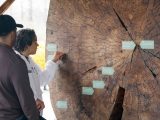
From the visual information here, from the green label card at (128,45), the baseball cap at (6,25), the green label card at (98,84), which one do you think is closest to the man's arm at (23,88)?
the baseball cap at (6,25)

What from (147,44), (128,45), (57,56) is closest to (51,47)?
(57,56)

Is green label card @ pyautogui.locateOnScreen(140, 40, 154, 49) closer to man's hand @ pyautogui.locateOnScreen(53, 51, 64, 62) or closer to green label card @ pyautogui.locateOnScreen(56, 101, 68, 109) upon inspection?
man's hand @ pyautogui.locateOnScreen(53, 51, 64, 62)

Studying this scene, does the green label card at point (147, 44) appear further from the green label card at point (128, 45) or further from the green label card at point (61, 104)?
the green label card at point (61, 104)

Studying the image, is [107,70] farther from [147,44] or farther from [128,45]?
[147,44]

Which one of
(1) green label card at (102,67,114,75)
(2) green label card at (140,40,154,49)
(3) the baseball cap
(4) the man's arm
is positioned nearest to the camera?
(4) the man's arm

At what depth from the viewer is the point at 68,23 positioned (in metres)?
3.46

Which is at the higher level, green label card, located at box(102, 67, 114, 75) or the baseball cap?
the baseball cap

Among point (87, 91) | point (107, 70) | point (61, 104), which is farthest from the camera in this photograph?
point (61, 104)

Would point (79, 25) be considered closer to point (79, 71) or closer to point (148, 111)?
point (79, 71)

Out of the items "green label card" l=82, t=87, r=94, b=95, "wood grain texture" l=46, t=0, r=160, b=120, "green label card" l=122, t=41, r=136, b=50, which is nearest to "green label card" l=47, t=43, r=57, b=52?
"wood grain texture" l=46, t=0, r=160, b=120

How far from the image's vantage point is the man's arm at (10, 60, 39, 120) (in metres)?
2.47

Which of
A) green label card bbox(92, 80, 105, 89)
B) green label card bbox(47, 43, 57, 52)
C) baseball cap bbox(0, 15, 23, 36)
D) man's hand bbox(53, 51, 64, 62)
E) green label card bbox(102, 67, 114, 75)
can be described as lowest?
green label card bbox(92, 80, 105, 89)

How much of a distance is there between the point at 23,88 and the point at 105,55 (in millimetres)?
1009

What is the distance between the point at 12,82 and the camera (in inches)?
98.0
